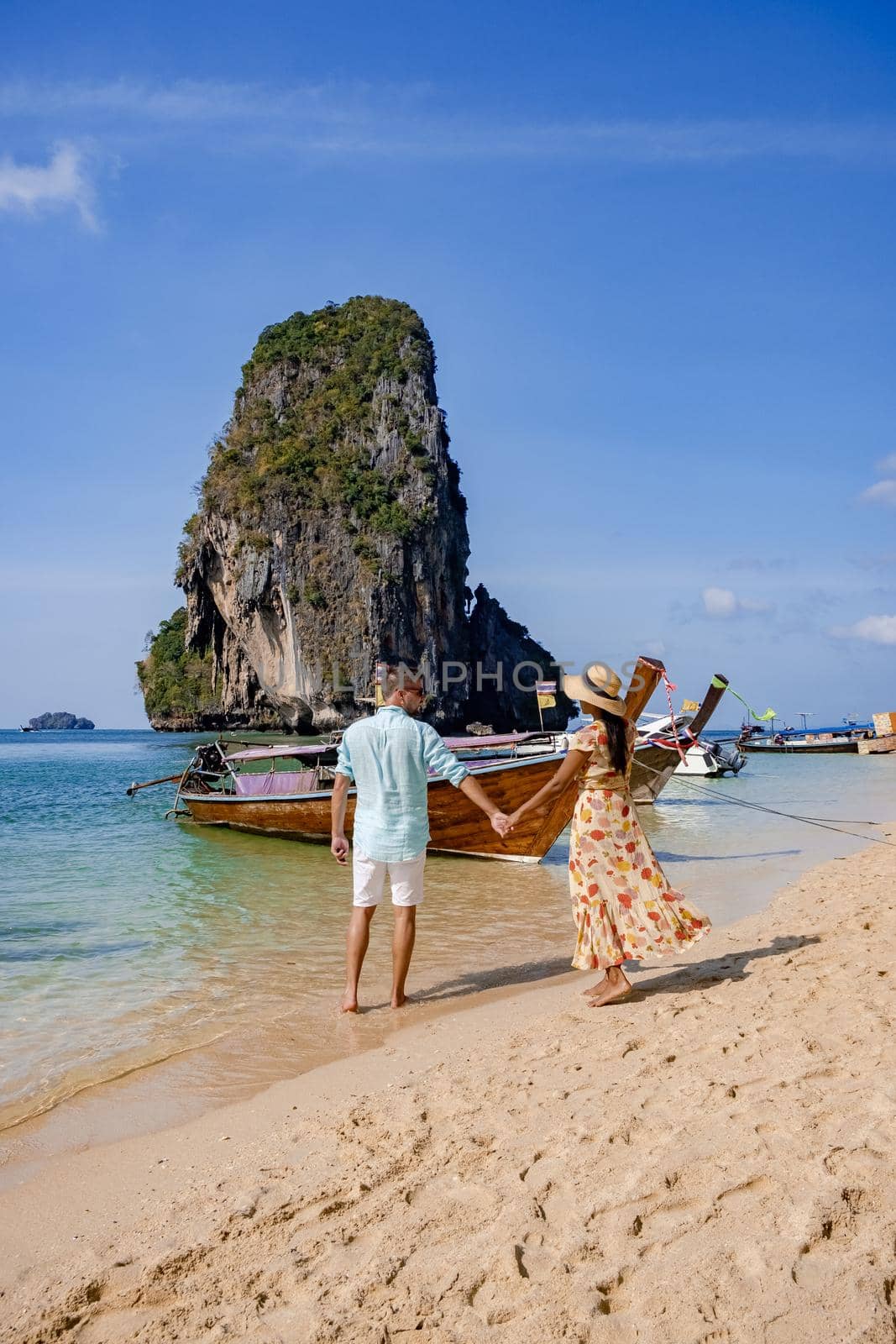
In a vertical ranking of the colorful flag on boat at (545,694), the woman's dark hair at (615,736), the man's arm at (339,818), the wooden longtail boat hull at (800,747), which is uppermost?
the colorful flag on boat at (545,694)

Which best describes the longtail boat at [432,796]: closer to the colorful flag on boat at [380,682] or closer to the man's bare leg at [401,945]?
the colorful flag on boat at [380,682]

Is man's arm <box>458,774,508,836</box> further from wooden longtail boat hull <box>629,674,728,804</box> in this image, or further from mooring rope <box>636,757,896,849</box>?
wooden longtail boat hull <box>629,674,728,804</box>

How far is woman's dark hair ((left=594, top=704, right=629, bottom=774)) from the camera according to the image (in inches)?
178

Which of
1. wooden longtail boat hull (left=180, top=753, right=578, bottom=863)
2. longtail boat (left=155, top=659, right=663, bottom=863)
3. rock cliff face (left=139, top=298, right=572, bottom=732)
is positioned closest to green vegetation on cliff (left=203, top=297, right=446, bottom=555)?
rock cliff face (left=139, top=298, right=572, bottom=732)

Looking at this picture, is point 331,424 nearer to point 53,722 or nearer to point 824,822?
point 824,822

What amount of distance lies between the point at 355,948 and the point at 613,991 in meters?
1.43

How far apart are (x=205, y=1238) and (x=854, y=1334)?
1.68 m

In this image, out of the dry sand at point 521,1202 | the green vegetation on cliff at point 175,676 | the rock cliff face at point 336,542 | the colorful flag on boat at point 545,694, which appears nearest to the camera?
the dry sand at point 521,1202

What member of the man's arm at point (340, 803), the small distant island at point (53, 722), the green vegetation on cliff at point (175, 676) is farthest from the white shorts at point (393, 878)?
the small distant island at point (53, 722)

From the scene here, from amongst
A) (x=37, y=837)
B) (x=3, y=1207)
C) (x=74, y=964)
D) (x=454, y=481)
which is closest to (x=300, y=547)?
(x=454, y=481)

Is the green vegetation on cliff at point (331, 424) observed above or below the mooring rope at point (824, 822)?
above

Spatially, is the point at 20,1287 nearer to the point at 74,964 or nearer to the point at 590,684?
the point at 590,684

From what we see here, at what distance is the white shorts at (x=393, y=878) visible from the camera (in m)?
4.82

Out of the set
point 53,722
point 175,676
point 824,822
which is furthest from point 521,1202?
point 53,722
